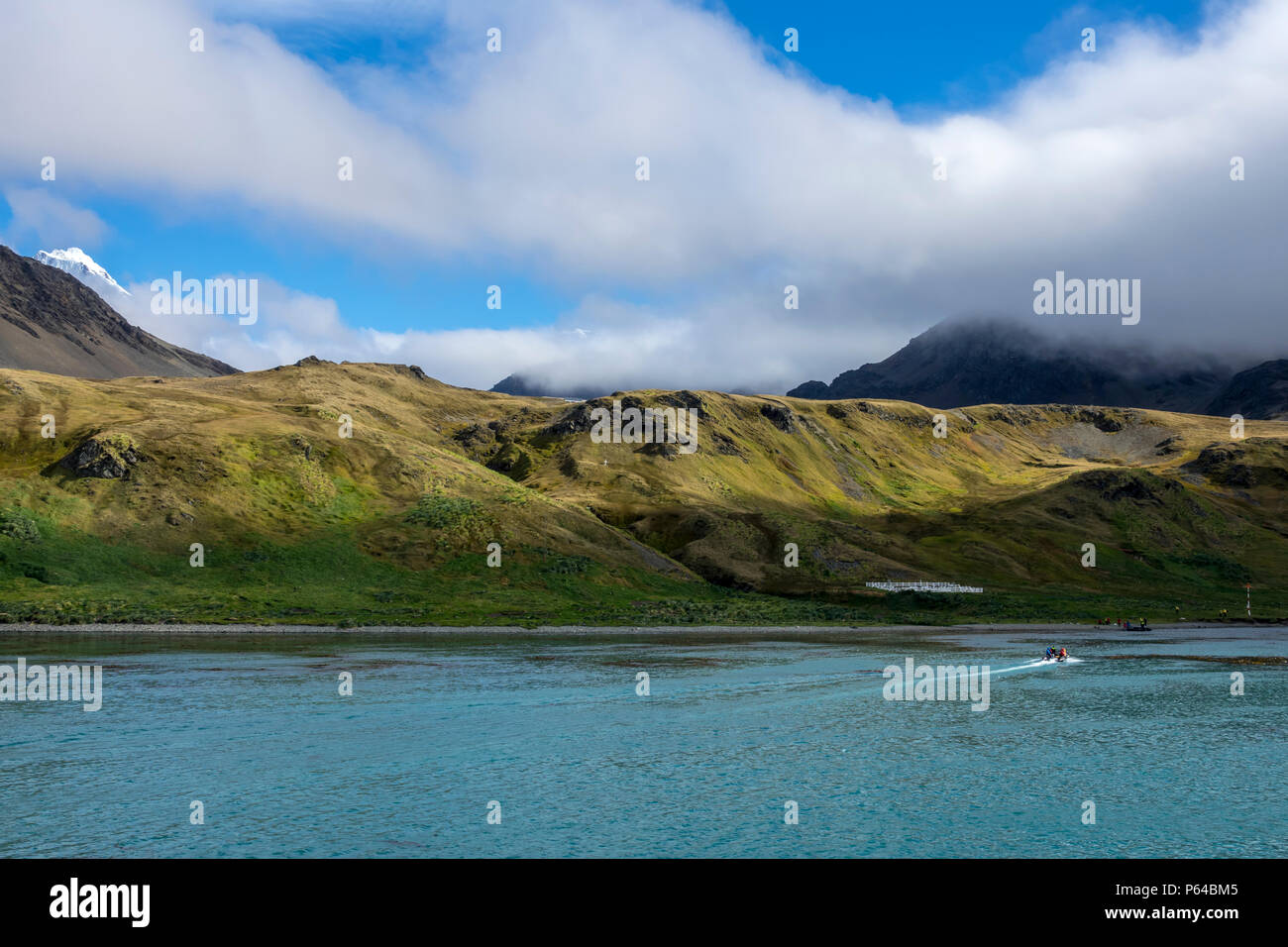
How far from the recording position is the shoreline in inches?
4301

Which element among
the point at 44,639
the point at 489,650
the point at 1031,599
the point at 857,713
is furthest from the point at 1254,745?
the point at 1031,599

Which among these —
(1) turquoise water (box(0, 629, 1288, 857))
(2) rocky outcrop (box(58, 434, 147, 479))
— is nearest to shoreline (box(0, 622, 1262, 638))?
(1) turquoise water (box(0, 629, 1288, 857))

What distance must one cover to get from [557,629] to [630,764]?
81.4 meters

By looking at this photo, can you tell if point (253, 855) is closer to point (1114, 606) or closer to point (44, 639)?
point (44, 639)

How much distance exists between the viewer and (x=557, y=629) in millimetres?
124500

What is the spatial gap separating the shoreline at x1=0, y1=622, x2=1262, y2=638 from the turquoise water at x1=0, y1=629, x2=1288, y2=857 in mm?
29561

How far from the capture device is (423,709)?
58281 millimetres

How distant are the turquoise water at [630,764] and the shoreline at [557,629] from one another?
29561 millimetres

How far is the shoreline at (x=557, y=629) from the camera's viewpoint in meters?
109

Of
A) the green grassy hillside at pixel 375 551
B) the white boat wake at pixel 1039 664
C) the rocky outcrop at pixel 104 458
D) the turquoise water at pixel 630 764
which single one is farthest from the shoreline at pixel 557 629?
A: the rocky outcrop at pixel 104 458

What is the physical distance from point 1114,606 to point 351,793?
163011 millimetres

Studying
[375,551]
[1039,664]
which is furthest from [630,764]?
[375,551]
